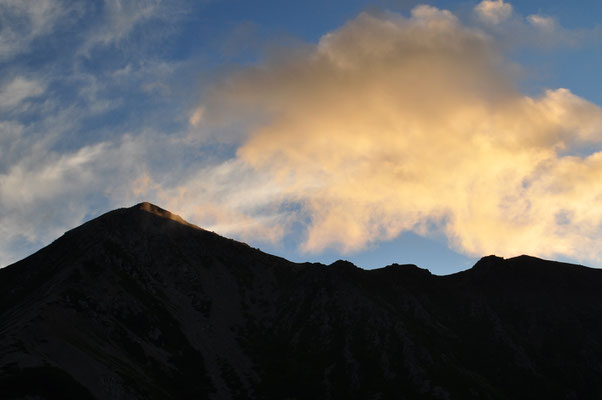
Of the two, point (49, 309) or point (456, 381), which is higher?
point (49, 309)

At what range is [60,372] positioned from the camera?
95.3 metres

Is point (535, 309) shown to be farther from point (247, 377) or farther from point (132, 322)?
point (132, 322)

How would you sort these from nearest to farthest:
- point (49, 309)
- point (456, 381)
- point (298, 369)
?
point (49, 309) → point (456, 381) → point (298, 369)

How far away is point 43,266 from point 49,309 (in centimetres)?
7743

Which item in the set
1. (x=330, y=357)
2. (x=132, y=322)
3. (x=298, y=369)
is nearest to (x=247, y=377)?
(x=298, y=369)

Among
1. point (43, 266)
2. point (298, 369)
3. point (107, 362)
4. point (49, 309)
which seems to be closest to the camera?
point (107, 362)

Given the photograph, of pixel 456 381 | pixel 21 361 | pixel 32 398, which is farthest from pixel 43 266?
pixel 456 381

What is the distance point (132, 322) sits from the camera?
15350cm

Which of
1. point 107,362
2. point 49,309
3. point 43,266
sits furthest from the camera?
point 43,266

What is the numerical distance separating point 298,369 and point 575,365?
336 ft

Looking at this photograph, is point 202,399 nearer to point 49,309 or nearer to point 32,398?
point 49,309

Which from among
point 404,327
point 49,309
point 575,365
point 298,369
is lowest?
point 575,365

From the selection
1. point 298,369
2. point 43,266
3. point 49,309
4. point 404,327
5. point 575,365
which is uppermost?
point 43,266

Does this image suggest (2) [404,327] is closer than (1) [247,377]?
No
